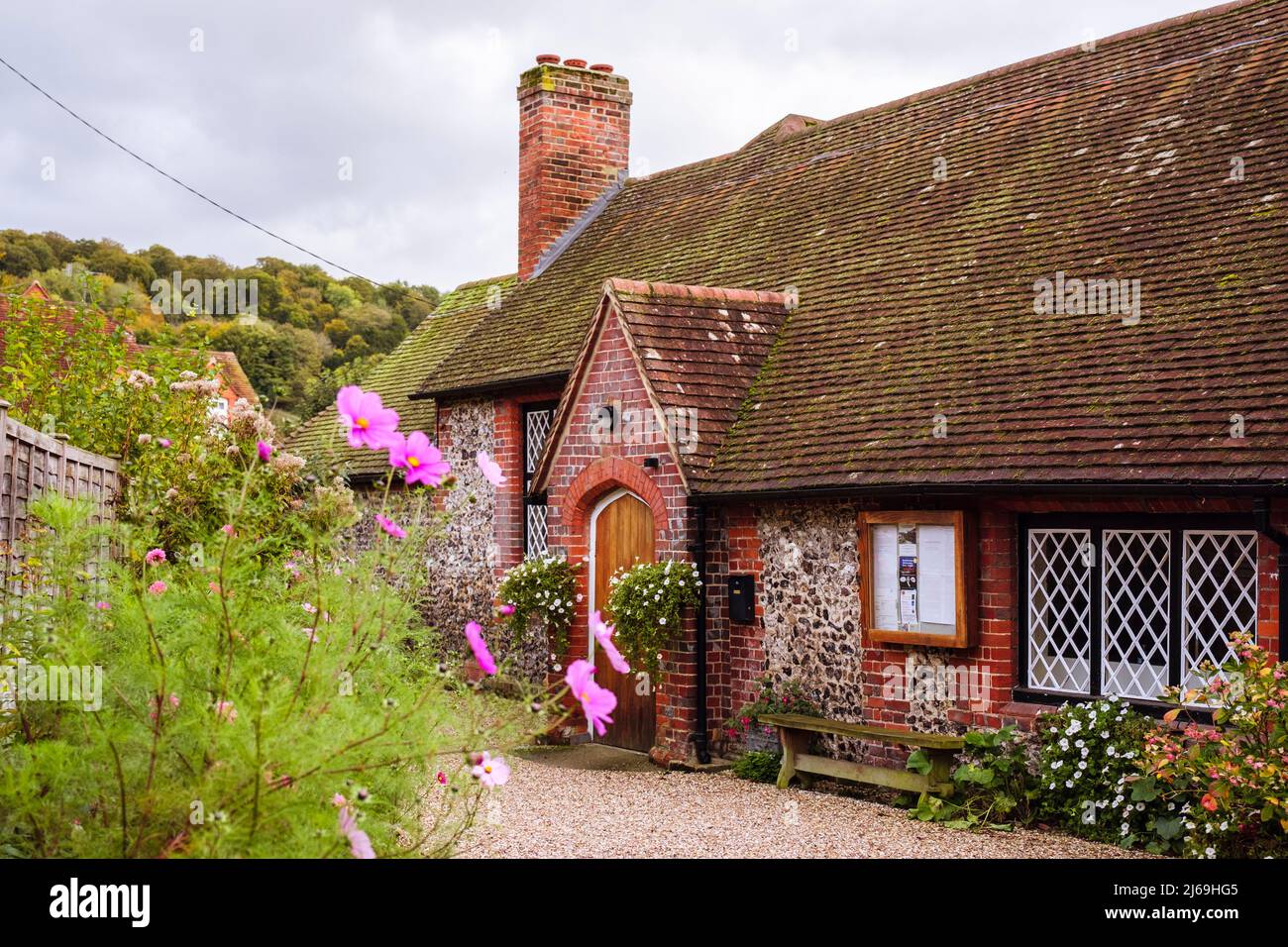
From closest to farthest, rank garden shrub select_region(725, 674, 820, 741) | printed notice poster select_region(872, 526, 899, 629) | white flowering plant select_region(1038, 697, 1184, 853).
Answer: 1. white flowering plant select_region(1038, 697, 1184, 853)
2. printed notice poster select_region(872, 526, 899, 629)
3. garden shrub select_region(725, 674, 820, 741)

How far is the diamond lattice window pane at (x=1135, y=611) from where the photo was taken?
31.1 feet

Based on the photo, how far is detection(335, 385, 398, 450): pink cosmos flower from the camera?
Answer: 4.21 metres

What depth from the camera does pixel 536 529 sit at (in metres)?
16.8

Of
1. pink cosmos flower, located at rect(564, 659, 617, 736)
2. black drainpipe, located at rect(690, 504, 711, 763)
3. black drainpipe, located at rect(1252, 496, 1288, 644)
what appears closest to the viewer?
pink cosmos flower, located at rect(564, 659, 617, 736)

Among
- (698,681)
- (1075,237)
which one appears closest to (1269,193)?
(1075,237)

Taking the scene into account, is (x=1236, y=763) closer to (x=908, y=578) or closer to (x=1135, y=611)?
(x=1135, y=611)

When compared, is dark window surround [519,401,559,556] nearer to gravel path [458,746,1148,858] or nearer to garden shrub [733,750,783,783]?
gravel path [458,746,1148,858]

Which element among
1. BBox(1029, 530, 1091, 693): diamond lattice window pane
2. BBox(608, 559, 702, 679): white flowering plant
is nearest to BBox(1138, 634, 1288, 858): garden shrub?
BBox(1029, 530, 1091, 693): diamond lattice window pane

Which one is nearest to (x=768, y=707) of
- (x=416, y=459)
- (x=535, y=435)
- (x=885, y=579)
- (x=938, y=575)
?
(x=885, y=579)

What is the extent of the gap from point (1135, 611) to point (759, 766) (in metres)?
3.76

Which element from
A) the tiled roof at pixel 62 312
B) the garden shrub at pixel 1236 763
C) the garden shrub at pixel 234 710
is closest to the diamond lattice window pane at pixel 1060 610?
the garden shrub at pixel 1236 763

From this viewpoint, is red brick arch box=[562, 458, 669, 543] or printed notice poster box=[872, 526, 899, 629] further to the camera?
red brick arch box=[562, 458, 669, 543]

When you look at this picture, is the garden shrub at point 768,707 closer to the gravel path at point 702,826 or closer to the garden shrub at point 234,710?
the gravel path at point 702,826

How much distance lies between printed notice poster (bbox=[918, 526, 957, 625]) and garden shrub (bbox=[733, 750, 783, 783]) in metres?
2.09
